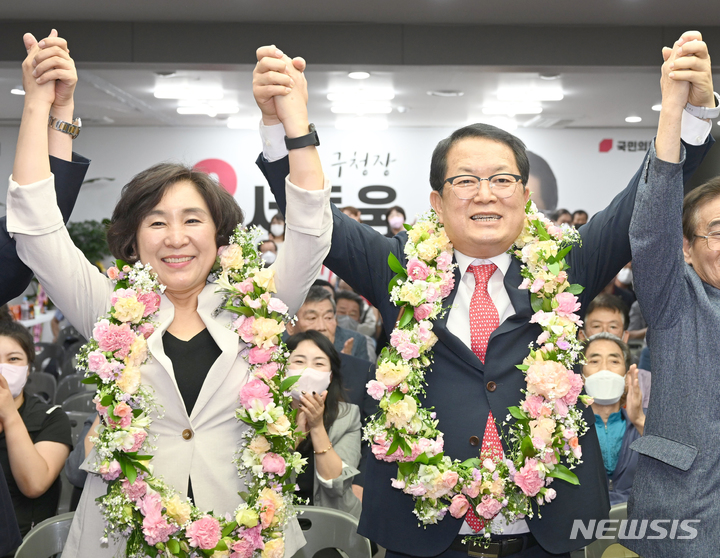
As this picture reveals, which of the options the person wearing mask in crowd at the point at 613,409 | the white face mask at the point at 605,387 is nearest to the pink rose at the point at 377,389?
the person wearing mask in crowd at the point at 613,409

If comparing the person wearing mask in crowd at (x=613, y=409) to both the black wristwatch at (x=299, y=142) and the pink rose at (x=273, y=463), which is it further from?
the black wristwatch at (x=299, y=142)

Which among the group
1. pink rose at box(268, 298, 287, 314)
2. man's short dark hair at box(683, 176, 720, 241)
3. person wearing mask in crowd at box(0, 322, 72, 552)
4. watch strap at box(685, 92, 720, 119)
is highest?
watch strap at box(685, 92, 720, 119)

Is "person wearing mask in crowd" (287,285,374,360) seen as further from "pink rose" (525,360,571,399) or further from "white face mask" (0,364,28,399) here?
"pink rose" (525,360,571,399)

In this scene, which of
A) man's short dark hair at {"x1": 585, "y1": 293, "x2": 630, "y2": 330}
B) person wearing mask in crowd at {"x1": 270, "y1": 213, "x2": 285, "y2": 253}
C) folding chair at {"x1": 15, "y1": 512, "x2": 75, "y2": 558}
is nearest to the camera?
folding chair at {"x1": 15, "y1": 512, "x2": 75, "y2": 558}

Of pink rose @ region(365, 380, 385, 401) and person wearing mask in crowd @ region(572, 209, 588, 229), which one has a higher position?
person wearing mask in crowd @ region(572, 209, 588, 229)

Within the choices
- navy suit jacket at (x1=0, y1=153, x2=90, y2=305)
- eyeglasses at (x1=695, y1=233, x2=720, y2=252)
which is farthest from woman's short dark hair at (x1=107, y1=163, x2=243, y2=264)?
eyeglasses at (x1=695, y1=233, x2=720, y2=252)

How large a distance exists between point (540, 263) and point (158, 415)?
3.81 ft

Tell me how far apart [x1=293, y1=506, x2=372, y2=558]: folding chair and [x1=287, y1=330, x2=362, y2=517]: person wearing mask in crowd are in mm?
552

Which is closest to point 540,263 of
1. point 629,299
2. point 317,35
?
point 317,35

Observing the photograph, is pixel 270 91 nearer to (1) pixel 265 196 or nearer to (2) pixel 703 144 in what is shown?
(2) pixel 703 144

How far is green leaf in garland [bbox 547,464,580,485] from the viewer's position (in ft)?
5.96

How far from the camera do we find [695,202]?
1.89 meters

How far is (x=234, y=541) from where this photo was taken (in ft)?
6.02

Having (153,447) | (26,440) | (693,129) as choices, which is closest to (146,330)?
(153,447)
